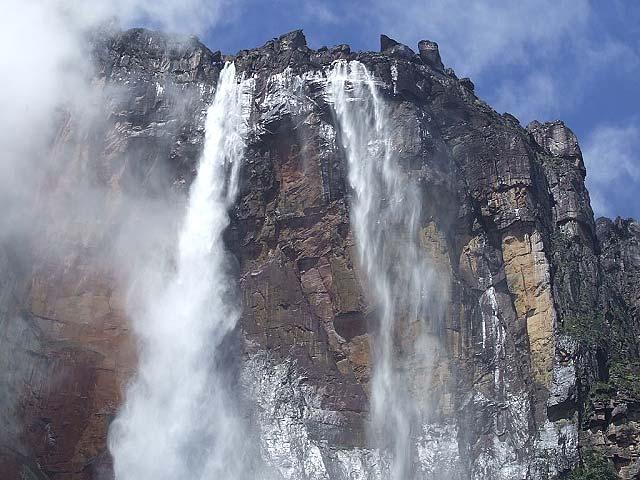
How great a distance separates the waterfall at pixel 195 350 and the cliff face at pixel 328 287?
851 mm

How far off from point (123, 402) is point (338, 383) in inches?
407

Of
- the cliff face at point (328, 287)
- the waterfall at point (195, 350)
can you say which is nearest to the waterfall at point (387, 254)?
the cliff face at point (328, 287)

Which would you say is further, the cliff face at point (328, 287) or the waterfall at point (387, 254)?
the waterfall at point (387, 254)

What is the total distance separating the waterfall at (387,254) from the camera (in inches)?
1710

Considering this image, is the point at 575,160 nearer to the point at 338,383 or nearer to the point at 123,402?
the point at 338,383

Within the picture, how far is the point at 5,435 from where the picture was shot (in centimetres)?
4038

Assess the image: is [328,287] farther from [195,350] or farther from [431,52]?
[431,52]

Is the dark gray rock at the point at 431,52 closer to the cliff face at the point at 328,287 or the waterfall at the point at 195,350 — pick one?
the cliff face at the point at 328,287

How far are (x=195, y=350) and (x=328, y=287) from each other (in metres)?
7.55

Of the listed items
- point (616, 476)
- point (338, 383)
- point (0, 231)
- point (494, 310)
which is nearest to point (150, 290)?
point (0, 231)

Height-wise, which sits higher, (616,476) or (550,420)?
(550,420)

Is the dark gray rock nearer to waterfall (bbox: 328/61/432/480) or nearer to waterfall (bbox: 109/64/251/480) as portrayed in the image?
waterfall (bbox: 328/61/432/480)

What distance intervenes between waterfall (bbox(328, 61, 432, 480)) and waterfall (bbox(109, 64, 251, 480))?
6300 millimetres

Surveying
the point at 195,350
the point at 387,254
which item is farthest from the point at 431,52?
the point at 195,350
